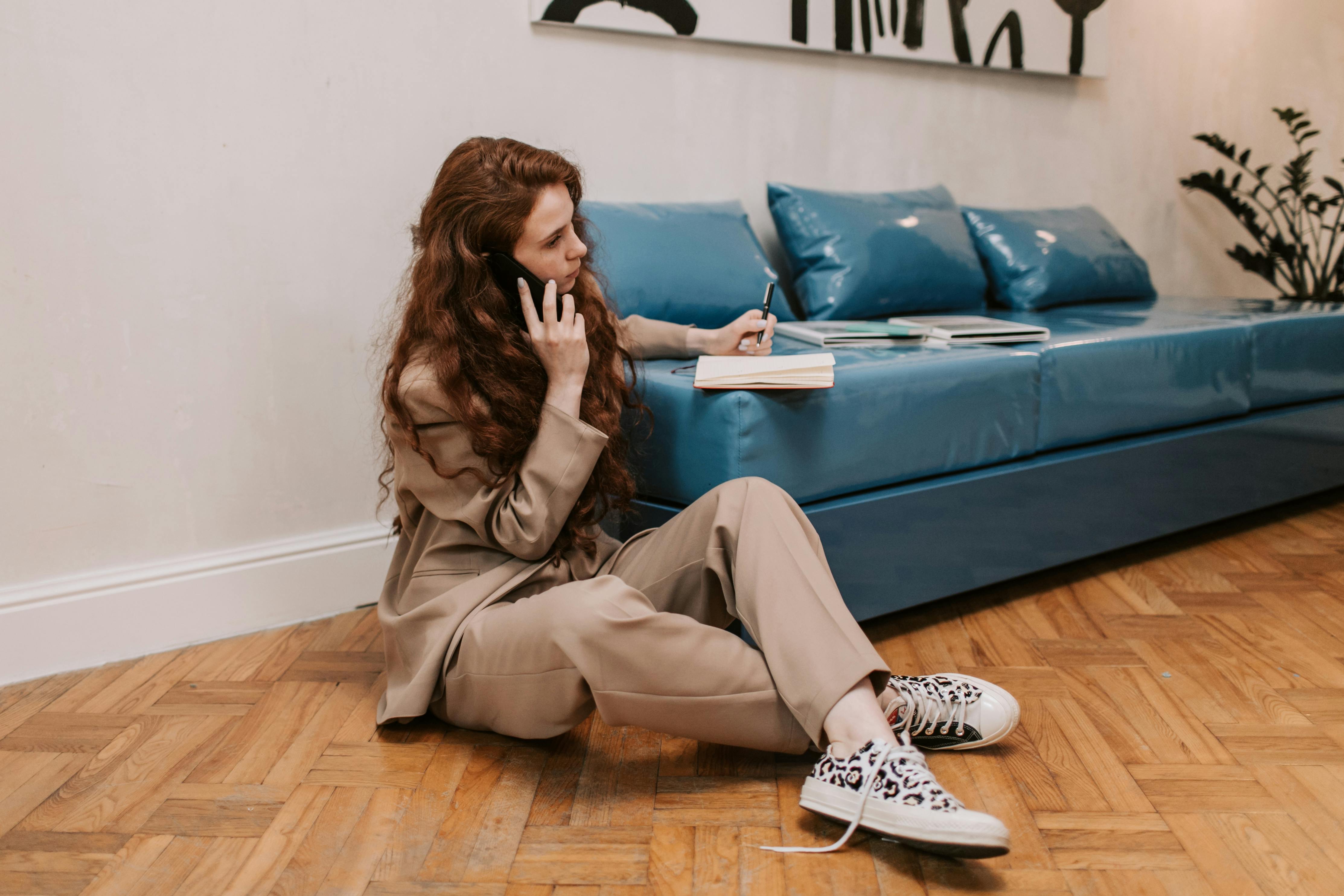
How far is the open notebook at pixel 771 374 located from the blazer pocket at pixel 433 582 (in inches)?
19.1

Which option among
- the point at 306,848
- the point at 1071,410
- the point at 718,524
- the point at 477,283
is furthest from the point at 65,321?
the point at 1071,410

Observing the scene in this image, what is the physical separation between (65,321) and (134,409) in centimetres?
19

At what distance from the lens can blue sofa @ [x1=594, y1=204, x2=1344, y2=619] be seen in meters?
1.72

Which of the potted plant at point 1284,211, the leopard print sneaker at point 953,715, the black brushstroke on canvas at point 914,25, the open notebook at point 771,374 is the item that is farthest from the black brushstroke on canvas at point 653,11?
the potted plant at point 1284,211

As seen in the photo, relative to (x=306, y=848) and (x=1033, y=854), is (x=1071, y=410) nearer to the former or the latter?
(x=1033, y=854)

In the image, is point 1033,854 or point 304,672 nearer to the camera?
point 1033,854

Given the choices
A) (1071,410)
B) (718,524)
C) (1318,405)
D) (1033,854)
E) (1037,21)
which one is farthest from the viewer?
(1037,21)

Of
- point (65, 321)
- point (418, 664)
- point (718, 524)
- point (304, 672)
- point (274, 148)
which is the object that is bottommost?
point (304, 672)

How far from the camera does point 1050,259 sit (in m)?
2.86

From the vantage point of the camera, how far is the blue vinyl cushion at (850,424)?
165 centimetres

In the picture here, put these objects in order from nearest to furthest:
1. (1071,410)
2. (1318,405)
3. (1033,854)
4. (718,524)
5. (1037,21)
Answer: (1033,854) → (718,524) → (1071,410) → (1318,405) → (1037,21)

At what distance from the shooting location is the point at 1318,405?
265cm

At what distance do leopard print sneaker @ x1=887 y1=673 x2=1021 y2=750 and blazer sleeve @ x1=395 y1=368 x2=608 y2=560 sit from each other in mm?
550

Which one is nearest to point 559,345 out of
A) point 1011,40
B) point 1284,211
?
point 1011,40
